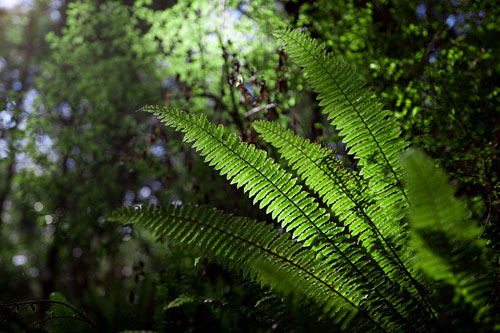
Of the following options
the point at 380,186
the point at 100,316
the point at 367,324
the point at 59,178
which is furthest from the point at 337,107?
the point at 59,178

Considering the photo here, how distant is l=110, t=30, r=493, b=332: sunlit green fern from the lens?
3.69 ft

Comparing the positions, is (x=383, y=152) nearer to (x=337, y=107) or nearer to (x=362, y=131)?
(x=362, y=131)

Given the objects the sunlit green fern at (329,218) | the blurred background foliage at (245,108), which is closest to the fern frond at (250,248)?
the sunlit green fern at (329,218)

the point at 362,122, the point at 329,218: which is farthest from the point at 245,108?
the point at 329,218

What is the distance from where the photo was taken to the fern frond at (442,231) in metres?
0.68

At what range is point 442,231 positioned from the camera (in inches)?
28.1

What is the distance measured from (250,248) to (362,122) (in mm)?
655

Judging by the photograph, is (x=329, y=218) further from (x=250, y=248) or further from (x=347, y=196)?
(x=250, y=248)

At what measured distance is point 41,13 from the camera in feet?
35.8

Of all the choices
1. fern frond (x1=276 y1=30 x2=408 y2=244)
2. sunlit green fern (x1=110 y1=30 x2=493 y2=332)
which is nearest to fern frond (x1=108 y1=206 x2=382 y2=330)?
sunlit green fern (x1=110 y1=30 x2=493 y2=332)

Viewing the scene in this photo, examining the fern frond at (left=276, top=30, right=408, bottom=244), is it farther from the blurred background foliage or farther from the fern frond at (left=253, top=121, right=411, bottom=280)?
the blurred background foliage

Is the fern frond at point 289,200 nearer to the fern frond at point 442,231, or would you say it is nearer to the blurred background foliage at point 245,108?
the blurred background foliage at point 245,108

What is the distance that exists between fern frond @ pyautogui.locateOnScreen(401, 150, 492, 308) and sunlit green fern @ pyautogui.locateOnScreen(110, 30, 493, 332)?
34cm

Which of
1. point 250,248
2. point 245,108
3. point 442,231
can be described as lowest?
point 245,108
